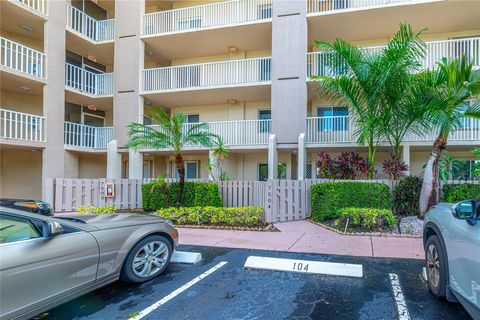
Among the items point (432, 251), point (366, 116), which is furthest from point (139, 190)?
point (432, 251)

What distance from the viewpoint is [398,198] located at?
349 inches

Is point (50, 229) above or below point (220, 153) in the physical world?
below

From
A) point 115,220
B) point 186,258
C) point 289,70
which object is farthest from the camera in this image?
point 289,70

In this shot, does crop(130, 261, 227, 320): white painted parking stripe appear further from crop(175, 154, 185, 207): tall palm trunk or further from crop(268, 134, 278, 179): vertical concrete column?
crop(268, 134, 278, 179): vertical concrete column

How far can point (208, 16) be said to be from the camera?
14.9 m

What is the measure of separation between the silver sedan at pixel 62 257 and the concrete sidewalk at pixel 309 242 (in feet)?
8.65

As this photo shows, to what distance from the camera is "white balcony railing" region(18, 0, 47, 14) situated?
12.5 meters

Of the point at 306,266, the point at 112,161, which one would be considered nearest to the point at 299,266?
the point at 306,266

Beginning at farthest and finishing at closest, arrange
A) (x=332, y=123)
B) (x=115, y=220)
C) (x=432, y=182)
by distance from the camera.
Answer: (x=332, y=123) → (x=432, y=182) → (x=115, y=220)

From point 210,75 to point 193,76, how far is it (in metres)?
0.91

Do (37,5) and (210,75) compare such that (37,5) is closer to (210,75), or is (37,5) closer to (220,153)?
(210,75)

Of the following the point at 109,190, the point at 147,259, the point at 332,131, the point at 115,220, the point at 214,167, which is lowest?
the point at 147,259

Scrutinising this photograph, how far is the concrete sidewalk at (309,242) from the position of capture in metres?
5.92

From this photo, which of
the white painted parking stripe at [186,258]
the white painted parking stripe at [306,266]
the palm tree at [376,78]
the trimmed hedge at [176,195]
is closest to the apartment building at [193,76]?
the palm tree at [376,78]
